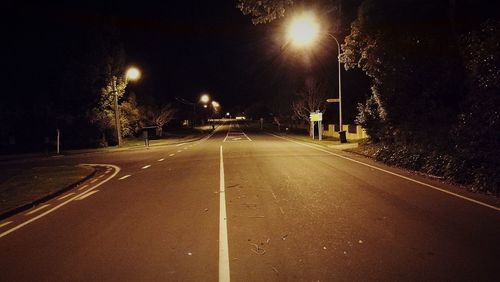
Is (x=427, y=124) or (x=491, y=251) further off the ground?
(x=427, y=124)

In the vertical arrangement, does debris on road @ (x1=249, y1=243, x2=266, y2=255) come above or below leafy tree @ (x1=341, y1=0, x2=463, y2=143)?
below

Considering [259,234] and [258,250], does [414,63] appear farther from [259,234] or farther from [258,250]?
[258,250]

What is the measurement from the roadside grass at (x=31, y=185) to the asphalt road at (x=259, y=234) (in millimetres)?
818

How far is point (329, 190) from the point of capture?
1081 centimetres

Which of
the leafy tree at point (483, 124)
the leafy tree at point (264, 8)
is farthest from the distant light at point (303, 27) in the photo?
the leafy tree at point (483, 124)

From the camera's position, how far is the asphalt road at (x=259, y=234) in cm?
531

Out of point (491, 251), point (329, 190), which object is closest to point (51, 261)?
point (491, 251)

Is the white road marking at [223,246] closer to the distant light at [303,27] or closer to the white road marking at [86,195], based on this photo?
the white road marking at [86,195]

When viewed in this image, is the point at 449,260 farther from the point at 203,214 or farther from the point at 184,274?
the point at 203,214

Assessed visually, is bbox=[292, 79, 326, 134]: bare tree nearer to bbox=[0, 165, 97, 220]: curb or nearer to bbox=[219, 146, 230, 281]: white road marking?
bbox=[0, 165, 97, 220]: curb

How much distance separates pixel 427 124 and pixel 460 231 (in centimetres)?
1211

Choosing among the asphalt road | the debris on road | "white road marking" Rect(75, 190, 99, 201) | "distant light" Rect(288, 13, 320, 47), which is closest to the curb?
the asphalt road

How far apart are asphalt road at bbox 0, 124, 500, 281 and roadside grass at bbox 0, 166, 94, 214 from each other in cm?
82

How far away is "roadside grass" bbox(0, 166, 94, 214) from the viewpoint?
10.6 m
